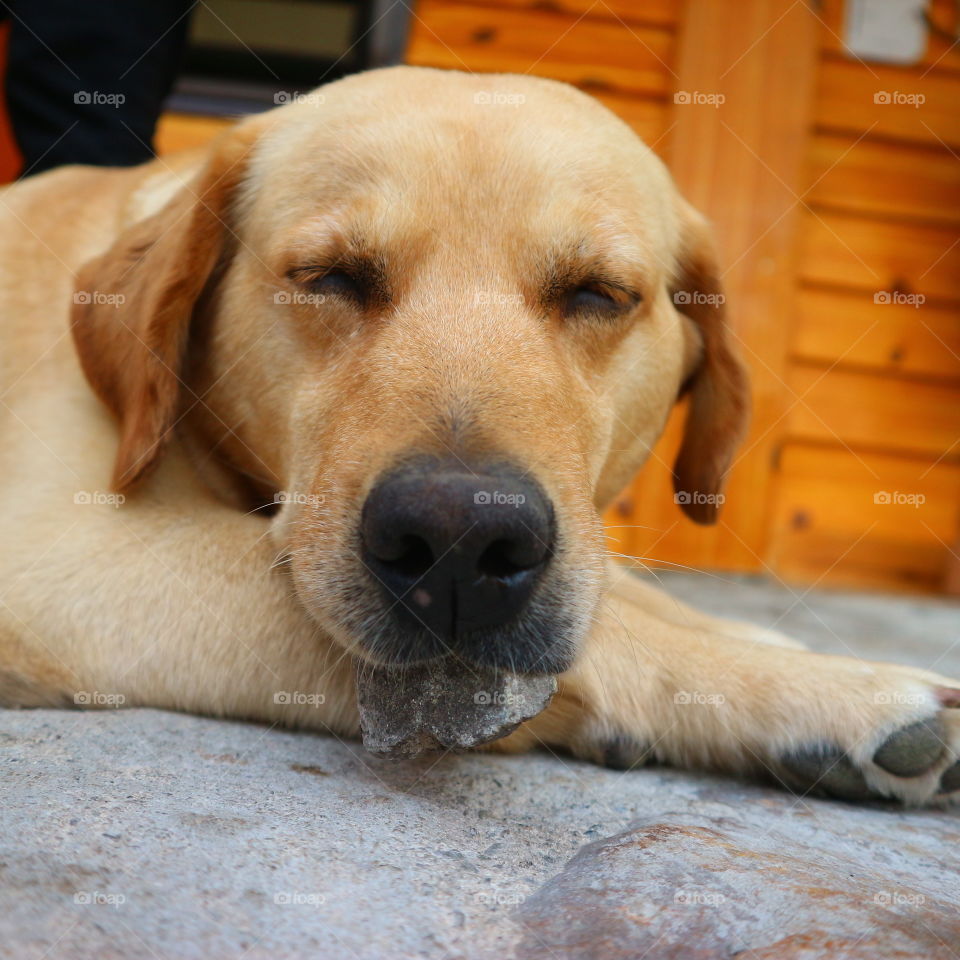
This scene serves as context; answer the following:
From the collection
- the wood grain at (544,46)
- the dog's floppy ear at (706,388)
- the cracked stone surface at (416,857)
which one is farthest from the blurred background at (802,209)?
the cracked stone surface at (416,857)

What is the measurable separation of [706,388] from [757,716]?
1.29m

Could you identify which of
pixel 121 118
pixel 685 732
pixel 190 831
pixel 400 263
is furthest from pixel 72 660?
pixel 121 118

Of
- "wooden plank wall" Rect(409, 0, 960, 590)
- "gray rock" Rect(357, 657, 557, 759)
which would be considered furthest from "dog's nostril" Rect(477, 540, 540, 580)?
"wooden plank wall" Rect(409, 0, 960, 590)

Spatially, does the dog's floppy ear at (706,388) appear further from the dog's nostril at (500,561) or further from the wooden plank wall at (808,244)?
the wooden plank wall at (808,244)

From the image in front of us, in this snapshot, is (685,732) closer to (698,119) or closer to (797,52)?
(698,119)

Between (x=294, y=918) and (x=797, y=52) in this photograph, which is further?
(x=797, y=52)

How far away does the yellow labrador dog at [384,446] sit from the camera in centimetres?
181

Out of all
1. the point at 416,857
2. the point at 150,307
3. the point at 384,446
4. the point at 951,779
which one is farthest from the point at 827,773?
the point at 150,307

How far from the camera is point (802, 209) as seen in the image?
623cm

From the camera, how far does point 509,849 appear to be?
1.62 metres

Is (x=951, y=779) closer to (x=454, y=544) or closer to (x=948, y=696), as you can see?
(x=948, y=696)

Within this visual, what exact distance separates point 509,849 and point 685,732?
634mm

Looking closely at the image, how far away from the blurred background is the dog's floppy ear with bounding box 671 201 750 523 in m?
2.73

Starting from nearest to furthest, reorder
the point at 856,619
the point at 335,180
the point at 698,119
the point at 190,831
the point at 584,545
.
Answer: the point at 190,831, the point at 584,545, the point at 335,180, the point at 856,619, the point at 698,119
